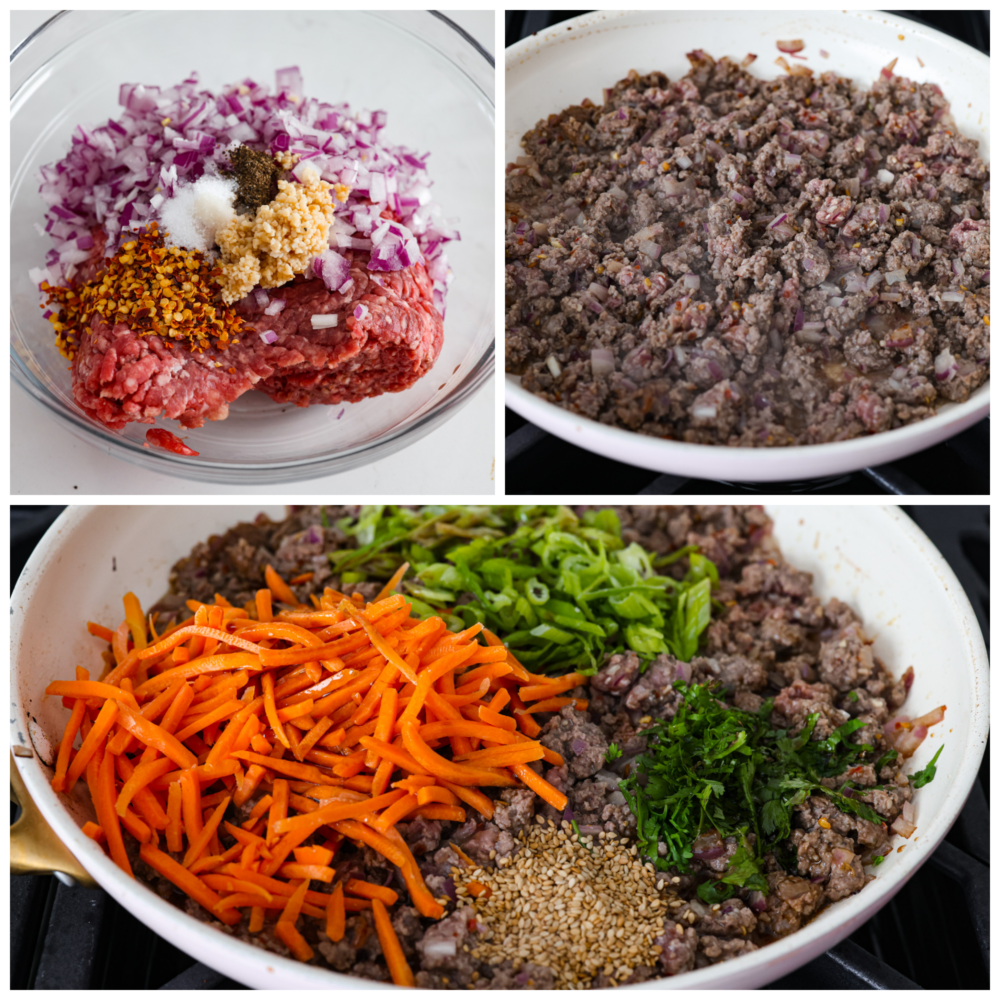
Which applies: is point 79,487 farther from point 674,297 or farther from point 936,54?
point 936,54

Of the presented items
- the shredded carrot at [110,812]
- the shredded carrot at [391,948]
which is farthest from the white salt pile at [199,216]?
the shredded carrot at [391,948]

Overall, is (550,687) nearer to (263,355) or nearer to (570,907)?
(570,907)

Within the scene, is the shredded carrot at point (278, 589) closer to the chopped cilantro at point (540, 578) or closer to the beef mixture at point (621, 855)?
the chopped cilantro at point (540, 578)

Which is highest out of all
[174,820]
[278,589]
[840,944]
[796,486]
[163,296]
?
[163,296]

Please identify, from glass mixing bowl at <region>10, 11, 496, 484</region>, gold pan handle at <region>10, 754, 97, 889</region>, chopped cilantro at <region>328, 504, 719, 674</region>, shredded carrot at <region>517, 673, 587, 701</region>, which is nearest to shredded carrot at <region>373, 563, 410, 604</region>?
chopped cilantro at <region>328, 504, 719, 674</region>

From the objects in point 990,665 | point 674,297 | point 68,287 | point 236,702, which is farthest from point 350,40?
point 990,665

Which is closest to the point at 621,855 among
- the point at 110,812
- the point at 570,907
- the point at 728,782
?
the point at 570,907

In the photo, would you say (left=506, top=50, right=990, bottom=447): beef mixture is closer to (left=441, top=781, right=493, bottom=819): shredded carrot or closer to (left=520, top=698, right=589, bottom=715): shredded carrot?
(left=520, top=698, right=589, bottom=715): shredded carrot
